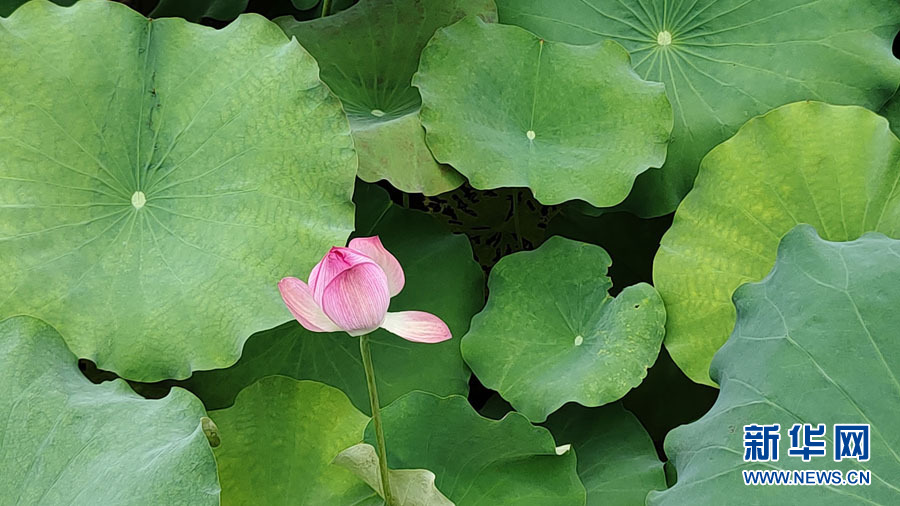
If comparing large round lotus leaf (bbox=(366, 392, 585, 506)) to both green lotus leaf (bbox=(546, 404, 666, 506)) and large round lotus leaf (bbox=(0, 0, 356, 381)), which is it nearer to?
green lotus leaf (bbox=(546, 404, 666, 506))

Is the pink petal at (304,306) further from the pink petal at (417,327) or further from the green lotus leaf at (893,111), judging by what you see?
the green lotus leaf at (893,111)

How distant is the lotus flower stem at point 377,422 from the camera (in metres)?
0.75

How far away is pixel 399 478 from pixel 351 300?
268mm

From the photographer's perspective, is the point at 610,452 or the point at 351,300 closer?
the point at 351,300

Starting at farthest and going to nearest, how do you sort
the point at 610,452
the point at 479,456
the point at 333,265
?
the point at 610,452, the point at 479,456, the point at 333,265

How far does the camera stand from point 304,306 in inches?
29.2

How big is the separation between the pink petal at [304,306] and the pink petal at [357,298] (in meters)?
0.02

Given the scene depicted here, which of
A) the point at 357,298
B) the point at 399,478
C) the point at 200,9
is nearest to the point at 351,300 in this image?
the point at 357,298

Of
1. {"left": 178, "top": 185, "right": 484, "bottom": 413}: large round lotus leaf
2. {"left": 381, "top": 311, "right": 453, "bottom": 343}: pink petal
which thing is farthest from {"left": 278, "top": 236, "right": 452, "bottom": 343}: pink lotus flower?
{"left": 178, "top": 185, "right": 484, "bottom": 413}: large round lotus leaf

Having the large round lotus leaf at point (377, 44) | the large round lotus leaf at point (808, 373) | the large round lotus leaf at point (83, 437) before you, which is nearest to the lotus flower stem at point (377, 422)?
the large round lotus leaf at point (83, 437)

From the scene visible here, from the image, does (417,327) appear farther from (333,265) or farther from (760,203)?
(760,203)

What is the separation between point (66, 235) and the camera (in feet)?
3.30

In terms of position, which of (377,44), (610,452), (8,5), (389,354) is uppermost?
(8,5)

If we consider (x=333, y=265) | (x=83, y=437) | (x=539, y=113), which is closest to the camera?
(x=333, y=265)
